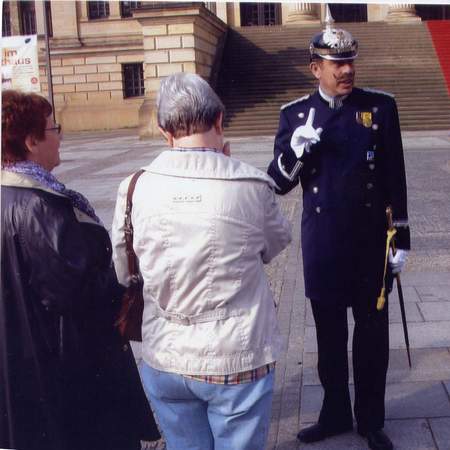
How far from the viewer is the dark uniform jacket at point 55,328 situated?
2.24 m

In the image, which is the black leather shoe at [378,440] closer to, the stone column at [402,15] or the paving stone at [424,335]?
the paving stone at [424,335]

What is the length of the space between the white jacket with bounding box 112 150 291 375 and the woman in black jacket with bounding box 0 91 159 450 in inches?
9.8

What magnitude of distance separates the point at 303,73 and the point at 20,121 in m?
23.7

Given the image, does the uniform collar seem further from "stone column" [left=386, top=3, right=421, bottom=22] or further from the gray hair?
"stone column" [left=386, top=3, right=421, bottom=22]

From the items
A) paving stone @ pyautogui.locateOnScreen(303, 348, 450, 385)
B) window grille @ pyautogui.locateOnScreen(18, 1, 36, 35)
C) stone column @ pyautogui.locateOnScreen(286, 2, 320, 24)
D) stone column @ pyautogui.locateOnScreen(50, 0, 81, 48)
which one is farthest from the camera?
stone column @ pyautogui.locateOnScreen(50, 0, 81, 48)

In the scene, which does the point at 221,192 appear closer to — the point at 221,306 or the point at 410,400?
the point at 221,306

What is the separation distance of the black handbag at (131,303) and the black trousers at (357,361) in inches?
45.7

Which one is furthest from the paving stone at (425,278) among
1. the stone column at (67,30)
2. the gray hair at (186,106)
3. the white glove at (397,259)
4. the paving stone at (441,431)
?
the stone column at (67,30)

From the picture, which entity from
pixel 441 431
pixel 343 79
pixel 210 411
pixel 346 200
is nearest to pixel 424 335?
pixel 441 431

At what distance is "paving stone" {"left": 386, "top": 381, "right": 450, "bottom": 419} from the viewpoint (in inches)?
139

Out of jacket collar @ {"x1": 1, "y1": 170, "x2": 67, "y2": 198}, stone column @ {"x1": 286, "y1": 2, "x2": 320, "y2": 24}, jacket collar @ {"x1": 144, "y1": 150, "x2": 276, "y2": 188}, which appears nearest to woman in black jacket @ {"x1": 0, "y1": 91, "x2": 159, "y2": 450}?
jacket collar @ {"x1": 1, "y1": 170, "x2": 67, "y2": 198}

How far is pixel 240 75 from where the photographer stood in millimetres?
25797

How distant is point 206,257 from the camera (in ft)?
6.65

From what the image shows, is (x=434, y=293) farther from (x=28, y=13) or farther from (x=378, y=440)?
(x=28, y=13)
